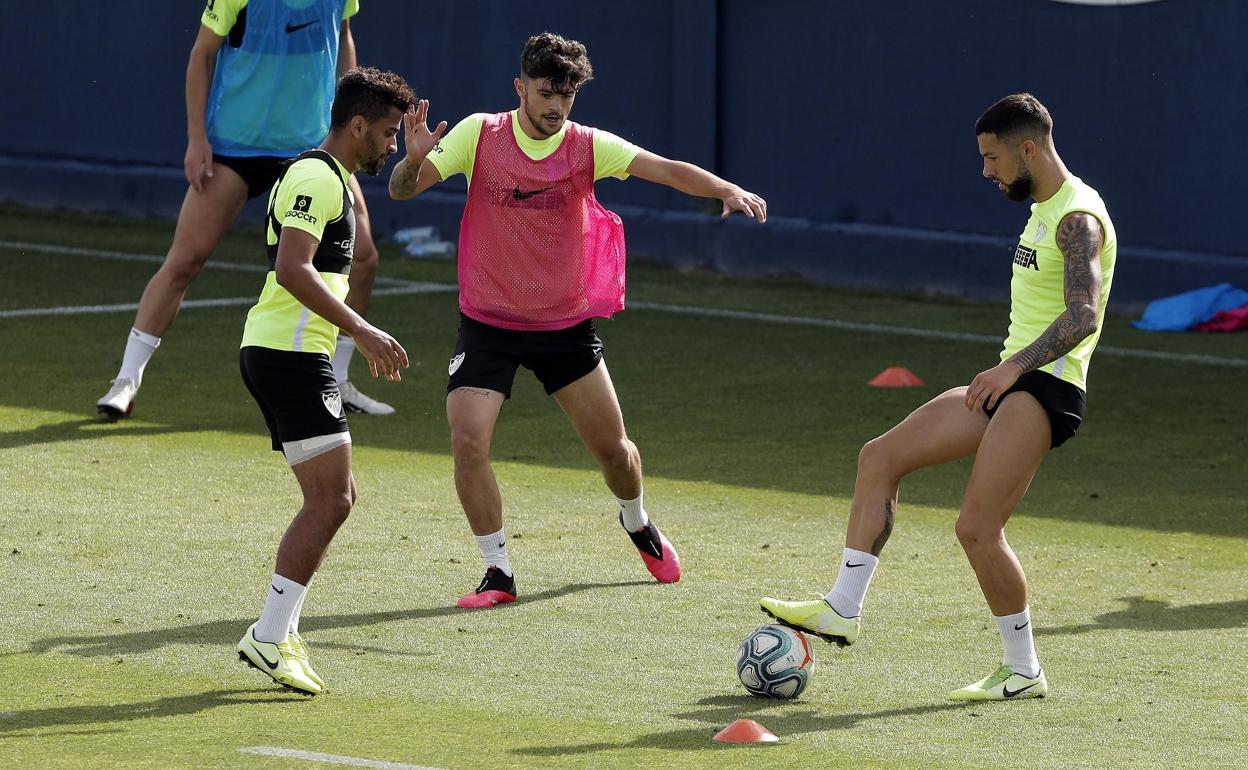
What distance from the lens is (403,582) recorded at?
858cm

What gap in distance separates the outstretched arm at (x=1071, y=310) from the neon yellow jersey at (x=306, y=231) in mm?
2038

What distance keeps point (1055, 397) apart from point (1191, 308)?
9613 millimetres

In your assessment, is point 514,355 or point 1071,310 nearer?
point 1071,310

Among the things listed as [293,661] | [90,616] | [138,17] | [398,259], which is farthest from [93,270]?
[293,661]

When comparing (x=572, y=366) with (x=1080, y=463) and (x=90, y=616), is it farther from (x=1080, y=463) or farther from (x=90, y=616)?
(x=1080, y=463)

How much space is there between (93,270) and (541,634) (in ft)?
37.1

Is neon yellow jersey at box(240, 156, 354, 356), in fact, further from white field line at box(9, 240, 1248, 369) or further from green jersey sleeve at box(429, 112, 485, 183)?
white field line at box(9, 240, 1248, 369)

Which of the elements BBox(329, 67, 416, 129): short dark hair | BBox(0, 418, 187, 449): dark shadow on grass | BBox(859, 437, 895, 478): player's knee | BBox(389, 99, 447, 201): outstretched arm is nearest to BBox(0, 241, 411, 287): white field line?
BBox(0, 418, 187, 449): dark shadow on grass

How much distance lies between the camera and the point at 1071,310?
6809 millimetres

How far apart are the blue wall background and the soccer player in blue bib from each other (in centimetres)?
695

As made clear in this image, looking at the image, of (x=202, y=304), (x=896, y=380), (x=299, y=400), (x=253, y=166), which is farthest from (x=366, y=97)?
(x=202, y=304)

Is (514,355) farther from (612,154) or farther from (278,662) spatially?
(278,662)

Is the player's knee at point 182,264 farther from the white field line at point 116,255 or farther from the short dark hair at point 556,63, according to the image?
the white field line at point 116,255

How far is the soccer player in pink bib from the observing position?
8289 mm
